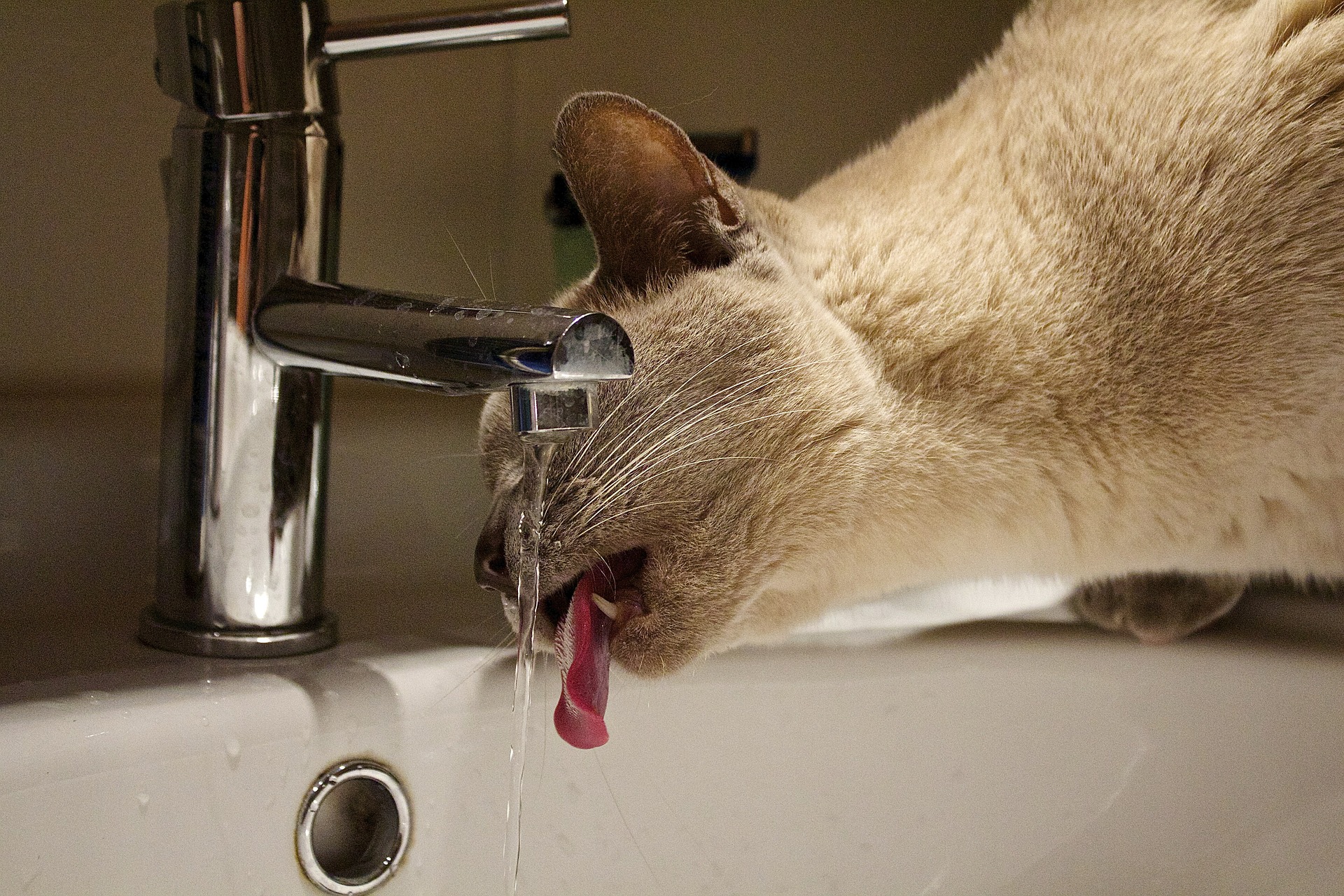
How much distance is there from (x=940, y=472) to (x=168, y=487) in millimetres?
622

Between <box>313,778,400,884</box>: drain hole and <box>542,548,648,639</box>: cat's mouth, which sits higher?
<box>542,548,648,639</box>: cat's mouth

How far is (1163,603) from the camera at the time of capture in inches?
43.2

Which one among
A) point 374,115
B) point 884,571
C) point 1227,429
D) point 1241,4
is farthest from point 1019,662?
point 374,115

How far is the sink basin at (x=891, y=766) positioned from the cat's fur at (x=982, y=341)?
0.10 meters

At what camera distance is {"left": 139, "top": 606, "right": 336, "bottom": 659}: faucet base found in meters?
0.93

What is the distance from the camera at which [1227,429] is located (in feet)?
3.05

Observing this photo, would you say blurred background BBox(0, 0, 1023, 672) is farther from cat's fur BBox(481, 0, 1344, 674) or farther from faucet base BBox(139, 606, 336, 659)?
cat's fur BBox(481, 0, 1344, 674)

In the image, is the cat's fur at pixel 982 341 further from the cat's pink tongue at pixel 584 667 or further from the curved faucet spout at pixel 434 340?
the curved faucet spout at pixel 434 340

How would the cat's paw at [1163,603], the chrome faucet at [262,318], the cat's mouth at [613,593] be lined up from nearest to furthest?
the chrome faucet at [262,318], the cat's mouth at [613,593], the cat's paw at [1163,603]

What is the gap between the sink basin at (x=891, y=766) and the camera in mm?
939

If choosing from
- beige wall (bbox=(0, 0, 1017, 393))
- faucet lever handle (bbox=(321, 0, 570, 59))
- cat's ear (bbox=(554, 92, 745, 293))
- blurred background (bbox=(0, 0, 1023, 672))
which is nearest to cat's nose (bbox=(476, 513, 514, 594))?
blurred background (bbox=(0, 0, 1023, 672))

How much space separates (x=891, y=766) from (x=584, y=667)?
12.7 inches

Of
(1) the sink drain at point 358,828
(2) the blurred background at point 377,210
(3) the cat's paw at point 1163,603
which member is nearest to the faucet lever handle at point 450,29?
(2) the blurred background at point 377,210

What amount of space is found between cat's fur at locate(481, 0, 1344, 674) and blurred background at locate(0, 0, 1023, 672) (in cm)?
28
